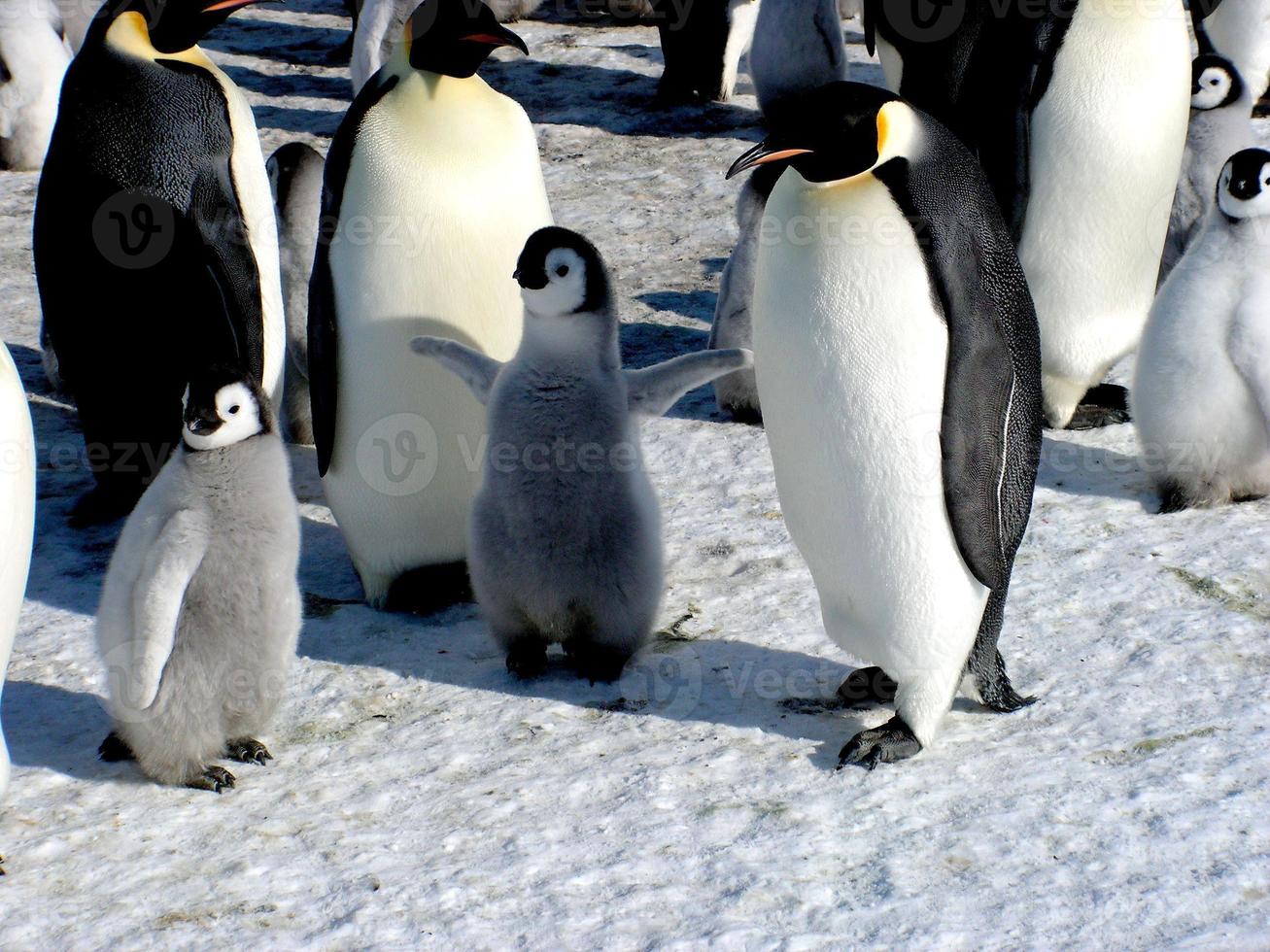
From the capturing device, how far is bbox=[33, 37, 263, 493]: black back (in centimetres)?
408

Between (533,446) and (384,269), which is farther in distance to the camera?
(384,269)

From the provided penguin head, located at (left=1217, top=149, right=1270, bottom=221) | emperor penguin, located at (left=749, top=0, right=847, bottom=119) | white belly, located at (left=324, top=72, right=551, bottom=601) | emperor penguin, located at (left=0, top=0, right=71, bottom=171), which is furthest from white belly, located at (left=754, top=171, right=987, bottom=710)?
emperor penguin, located at (left=0, top=0, right=71, bottom=171)

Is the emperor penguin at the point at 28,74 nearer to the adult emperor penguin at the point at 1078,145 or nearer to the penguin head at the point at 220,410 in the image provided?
the adult emperor penguin at the point at 1078,145

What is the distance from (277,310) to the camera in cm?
429

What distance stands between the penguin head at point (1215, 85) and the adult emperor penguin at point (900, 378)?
94.6 inches

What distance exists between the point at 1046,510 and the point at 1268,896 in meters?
1.73

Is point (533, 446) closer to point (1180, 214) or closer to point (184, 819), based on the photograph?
point (184, 819)

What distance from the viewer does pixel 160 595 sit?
282 centimetres

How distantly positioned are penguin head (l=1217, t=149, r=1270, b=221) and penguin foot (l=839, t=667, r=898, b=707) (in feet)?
4.98

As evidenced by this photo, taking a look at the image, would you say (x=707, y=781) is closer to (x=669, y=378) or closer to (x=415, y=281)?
(x=669, y=378)

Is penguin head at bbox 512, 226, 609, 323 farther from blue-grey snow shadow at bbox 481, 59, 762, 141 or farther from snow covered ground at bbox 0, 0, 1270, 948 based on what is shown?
blue-grey snow shadow at bbox 481, 59, 762, 141

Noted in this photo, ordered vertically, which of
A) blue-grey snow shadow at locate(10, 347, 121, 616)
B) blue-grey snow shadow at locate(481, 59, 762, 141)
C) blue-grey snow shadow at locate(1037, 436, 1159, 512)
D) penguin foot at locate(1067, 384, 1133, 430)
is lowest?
blue-grey snow shadow at locate(10, 347, 121, 616)

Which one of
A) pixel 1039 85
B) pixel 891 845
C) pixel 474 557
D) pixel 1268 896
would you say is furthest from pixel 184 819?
pixel 1039 85

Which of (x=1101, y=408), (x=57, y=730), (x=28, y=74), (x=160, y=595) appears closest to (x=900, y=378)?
(x=160, y=595)
